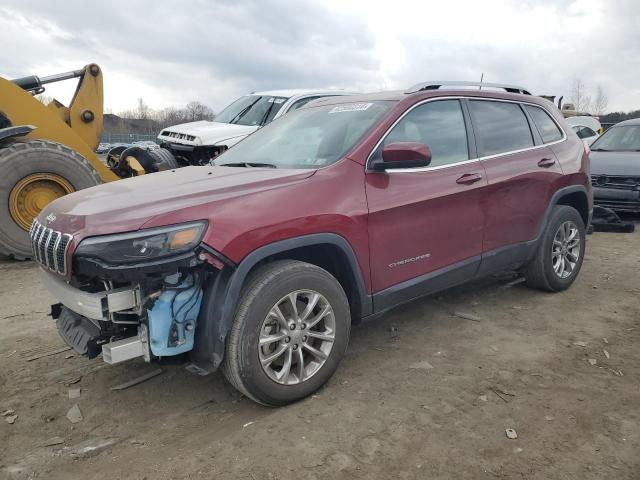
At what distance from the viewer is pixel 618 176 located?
8.51 metres

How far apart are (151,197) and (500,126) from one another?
2940 millimetres

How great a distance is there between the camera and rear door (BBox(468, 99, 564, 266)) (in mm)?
4113

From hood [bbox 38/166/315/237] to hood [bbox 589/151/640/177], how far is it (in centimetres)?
729

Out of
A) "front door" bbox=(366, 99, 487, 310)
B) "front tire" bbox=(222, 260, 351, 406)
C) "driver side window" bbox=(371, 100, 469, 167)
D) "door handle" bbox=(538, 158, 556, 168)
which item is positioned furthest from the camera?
"door handle" bbox=(538, 158, 556, 168)

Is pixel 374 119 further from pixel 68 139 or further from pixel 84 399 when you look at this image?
pixel 68 139

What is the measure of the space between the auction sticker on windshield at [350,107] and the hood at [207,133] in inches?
184

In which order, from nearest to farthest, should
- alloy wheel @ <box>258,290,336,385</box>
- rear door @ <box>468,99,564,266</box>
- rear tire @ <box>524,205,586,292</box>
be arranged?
alloy wheel @ <box>258,290,336,385</box> → rear door @ <box>468,99,564,266</box> → rear tire @ <box>524,205,586,292</box>

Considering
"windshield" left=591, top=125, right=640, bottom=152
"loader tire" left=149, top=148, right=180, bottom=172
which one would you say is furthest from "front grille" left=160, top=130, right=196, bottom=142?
"windshield" left=591, top=125, right=640, bottom=152

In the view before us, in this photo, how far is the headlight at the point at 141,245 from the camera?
8.38 ft

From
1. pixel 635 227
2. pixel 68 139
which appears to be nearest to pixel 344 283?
pixel 68 139

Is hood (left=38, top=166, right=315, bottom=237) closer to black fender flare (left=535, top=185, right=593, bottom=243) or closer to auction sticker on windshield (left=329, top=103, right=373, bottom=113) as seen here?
auction sticker on windshield (left=329, top=103, right=373, bottom=113)

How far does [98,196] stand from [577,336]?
3.54 metres

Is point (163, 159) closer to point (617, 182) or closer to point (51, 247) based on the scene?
point (51, 247)

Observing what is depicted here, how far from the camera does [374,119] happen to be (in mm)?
3578
